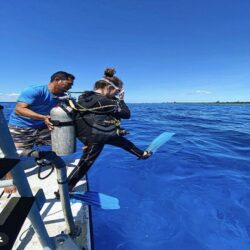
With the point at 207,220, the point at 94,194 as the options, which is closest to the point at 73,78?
the point at 94,194

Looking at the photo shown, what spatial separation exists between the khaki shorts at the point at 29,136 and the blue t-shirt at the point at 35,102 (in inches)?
3.7

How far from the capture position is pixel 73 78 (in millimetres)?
4496

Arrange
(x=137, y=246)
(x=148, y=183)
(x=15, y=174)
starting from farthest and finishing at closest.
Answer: (x=148, y=183) → (x=137, y=246) → (x=15, y=174)

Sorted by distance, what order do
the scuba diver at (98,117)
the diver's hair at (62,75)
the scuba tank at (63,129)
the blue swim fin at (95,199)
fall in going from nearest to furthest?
the scuba tank at (63,129), the blue swim fin at (95,199), the scuba diver at (98,117), the diver's hair at (62,75)

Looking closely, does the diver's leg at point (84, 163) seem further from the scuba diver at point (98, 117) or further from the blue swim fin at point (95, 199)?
the blue swim fin at point (95, 199)

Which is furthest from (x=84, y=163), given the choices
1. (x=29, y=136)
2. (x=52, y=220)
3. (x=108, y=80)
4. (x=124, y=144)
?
(x=29, y=136)

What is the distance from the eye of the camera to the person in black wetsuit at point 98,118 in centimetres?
352

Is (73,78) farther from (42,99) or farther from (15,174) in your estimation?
(15,174)

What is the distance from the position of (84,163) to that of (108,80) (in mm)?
1537

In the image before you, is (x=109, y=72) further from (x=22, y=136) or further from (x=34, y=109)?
(x=22, y=136)

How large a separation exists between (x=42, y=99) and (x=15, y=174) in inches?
132

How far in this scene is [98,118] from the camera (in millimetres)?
3555

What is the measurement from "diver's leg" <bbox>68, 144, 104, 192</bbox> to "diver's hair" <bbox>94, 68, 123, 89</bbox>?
42.7 inches

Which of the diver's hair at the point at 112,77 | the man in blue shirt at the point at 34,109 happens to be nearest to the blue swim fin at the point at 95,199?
the man in blue shirt at the point at 34,109
